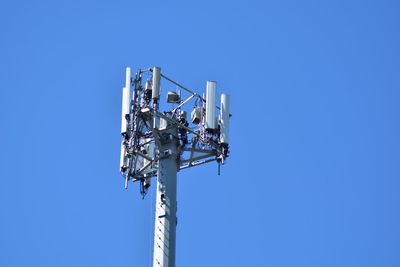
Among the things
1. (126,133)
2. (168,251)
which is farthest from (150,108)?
(168,251)

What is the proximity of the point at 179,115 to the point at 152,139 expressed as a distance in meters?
1.93

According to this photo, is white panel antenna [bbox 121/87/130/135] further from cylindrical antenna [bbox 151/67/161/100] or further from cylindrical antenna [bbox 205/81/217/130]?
cylindrical antenna [bbox 205/81/217/130]

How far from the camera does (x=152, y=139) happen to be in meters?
58.7

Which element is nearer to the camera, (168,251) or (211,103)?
(168,251)

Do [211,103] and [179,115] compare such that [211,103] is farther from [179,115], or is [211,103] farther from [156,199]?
[156,199]

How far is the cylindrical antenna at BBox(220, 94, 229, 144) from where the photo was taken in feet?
192

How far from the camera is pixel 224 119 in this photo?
59.2m

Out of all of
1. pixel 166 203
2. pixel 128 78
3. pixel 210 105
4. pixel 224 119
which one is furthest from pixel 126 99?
pixel 166 203

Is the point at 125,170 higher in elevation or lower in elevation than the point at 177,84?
lower

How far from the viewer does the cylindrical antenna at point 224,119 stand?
5853cm

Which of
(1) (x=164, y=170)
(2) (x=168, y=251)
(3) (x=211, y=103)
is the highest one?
(3) (x=211, y=103)

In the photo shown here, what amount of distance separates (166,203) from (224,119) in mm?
5902

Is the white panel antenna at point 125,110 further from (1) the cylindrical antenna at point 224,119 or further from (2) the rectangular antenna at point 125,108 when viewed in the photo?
(1) the cylindrical antenna at point 224,119

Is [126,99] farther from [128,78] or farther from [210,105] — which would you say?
→ [210,105]
